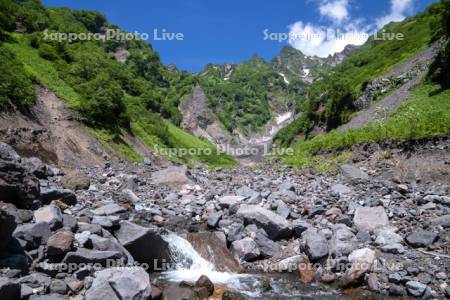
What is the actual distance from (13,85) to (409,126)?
26.8 m

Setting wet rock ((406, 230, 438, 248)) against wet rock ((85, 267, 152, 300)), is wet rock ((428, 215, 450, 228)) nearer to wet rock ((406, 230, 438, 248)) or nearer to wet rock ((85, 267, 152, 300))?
wet rock ((406, 230, 438, 248))

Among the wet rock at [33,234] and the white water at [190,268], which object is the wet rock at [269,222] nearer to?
the white water at [190,268]

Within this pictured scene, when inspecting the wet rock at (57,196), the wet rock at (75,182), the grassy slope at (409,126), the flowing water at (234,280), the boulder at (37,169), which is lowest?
the flowing water at (234,280)

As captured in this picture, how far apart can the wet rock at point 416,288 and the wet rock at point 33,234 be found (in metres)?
10.0

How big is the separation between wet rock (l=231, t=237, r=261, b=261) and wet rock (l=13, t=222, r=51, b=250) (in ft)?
21.8

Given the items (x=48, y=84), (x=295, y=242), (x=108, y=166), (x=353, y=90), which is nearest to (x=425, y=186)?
(x=295, y=242)

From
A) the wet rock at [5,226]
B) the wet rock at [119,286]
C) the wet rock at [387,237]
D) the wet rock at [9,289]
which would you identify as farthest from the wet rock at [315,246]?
the wet rock at [5,226]

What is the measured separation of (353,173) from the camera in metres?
23.5

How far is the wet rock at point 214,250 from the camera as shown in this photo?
43.6ft

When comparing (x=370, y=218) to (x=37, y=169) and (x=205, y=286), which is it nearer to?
(x=205, y=286)

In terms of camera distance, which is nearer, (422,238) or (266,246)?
(422,238)

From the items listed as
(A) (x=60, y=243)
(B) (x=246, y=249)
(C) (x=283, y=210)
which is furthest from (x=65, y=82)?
(A) (x=60, y=243)

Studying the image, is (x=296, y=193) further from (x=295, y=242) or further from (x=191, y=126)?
(x=191, y=126)

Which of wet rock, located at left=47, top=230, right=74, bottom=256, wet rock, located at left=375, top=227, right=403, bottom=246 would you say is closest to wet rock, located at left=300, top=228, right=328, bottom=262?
wet rock, located at left=375, top=227, right=403, bottom=246
